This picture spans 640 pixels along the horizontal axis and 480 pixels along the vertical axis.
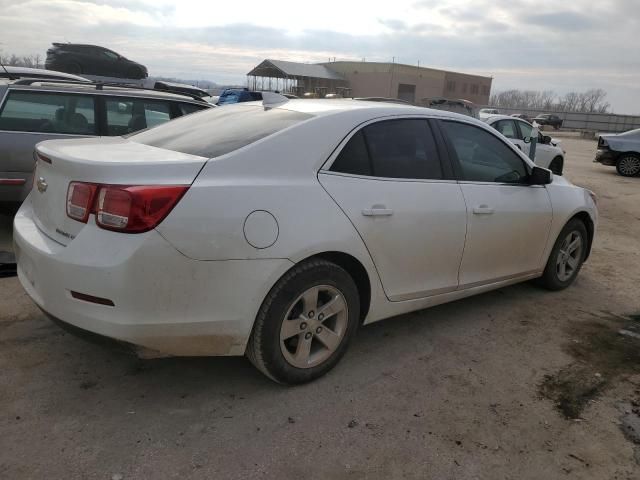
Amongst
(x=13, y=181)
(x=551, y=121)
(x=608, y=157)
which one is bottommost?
(x=551, y=121)

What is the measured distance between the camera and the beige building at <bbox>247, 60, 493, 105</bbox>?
58000 mm

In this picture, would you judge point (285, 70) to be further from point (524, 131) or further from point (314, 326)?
point (314, 326)

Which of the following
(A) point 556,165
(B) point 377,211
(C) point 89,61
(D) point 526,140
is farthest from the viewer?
(C) point 89,61

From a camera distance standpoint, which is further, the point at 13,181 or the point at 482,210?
the point at 13,181

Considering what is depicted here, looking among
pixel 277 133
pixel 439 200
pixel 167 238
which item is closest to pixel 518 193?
pixel 439 200

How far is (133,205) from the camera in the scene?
2.42 metres

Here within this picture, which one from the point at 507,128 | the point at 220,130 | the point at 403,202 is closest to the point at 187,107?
the point at 220,130

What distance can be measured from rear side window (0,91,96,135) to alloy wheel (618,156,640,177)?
51.5 feet

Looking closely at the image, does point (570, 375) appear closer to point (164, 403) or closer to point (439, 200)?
point (439, 200)

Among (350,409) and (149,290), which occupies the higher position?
(149,290)

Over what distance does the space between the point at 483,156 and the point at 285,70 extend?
2117 inches

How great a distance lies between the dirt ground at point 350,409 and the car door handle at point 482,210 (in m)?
0.90

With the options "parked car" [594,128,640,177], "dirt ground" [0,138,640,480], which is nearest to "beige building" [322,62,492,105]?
"parked car" [594,128,640,177]

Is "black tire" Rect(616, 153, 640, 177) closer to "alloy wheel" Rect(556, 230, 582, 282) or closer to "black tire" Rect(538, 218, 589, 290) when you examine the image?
"black tire" Rect(538, 218, 589, 290)
